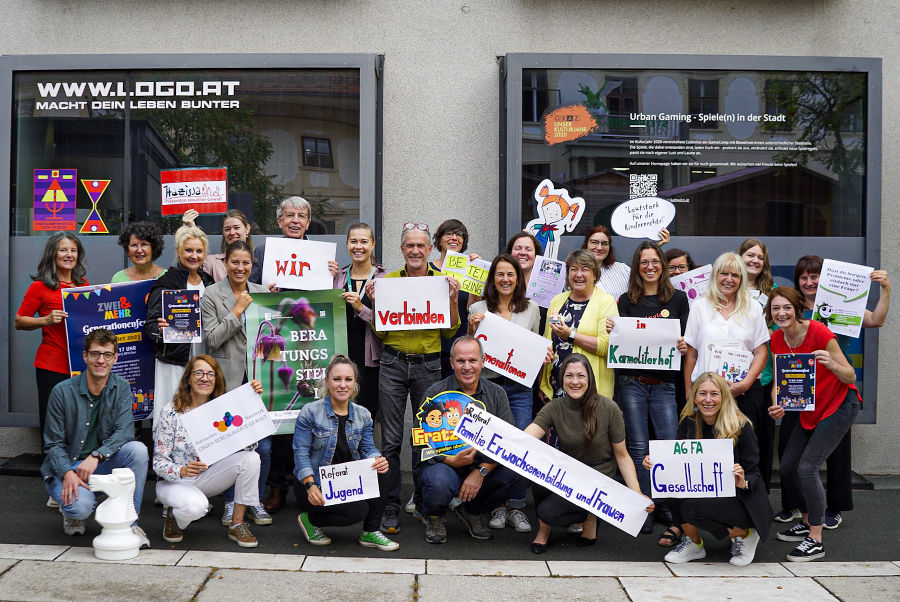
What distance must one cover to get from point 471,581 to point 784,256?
425cm

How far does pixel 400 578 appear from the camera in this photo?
4984 mm

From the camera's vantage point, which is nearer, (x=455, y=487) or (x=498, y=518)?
(x=455, y=487)

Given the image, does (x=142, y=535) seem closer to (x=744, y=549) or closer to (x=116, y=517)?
(x=116, y=517)

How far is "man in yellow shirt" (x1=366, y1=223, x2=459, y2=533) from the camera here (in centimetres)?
606

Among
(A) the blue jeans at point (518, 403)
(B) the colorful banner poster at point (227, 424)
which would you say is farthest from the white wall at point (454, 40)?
(B) the colorful banner poster at point (227, 424)

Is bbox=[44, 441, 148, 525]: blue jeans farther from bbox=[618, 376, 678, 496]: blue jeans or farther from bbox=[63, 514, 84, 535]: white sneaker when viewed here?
bbox=[618, 376, 678, 496]: blue jeans

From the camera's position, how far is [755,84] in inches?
294

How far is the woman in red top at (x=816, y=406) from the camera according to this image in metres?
5.57

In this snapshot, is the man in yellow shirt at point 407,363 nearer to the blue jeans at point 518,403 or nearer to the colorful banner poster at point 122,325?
the blue jeans at point 518,403

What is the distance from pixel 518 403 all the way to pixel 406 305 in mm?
1045

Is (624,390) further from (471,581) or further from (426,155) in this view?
(426,155)

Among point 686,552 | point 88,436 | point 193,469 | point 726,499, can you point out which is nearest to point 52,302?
point 88,436

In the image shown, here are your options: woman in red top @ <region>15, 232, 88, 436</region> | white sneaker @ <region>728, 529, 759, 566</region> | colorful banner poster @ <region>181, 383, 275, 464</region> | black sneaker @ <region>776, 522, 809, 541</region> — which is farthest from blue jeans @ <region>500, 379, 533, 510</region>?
woman in red top @ <region>15, 232, 88, 436</region>

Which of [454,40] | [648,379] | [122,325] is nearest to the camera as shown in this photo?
[648,379]
